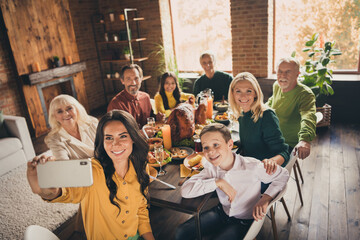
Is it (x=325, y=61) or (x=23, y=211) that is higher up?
(x=325, y=61)

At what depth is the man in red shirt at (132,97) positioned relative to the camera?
2.61 m

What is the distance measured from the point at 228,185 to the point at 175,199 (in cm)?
29

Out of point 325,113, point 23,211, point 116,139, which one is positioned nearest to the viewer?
point 116,139

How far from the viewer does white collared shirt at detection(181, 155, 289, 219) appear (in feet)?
4.69

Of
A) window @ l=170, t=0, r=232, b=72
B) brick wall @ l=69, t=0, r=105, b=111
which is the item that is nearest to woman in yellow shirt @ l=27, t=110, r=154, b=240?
window @ l=170, t=0, r=232, b=72

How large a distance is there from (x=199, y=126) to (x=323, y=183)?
4.65 ft

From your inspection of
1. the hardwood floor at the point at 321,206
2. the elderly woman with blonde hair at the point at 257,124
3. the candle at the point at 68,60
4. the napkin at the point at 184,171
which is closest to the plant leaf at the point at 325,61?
the hardwood floor at the point at 321,206

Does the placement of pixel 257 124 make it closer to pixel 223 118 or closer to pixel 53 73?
pixel 223 118

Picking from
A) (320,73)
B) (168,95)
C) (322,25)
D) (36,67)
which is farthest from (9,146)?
(322,25)

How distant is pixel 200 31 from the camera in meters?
5.19

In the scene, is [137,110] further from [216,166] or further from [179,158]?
[216,166]

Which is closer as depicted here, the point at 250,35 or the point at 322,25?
the point at 322,25

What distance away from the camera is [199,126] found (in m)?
2.29

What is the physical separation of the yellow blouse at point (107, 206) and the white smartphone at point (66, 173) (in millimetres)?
265
